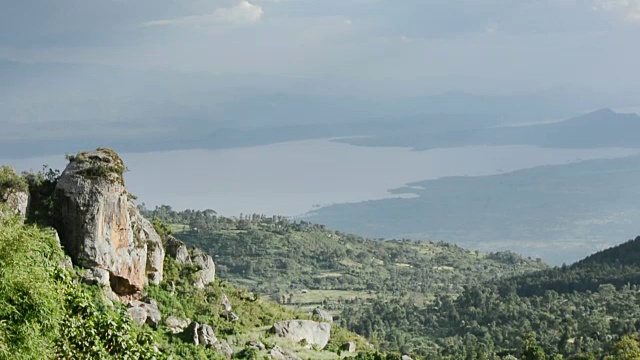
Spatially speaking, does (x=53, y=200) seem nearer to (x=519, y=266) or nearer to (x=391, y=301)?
(x=391, y=301)

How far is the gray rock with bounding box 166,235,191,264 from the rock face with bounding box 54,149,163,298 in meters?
4.01

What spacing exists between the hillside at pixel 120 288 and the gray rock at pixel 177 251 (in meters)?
0.04

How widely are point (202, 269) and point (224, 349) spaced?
222 inches

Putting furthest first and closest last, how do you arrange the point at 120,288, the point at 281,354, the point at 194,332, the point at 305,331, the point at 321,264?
the point at 321,264 → the point at 305,331 → the point at 281,354 → the point at 194,332 → the point at 120,288

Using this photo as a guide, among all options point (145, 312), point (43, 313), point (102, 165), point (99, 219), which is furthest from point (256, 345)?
point (43, 313)

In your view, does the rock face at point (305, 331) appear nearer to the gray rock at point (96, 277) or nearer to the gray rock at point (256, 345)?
the gray rock at point (256, 345)

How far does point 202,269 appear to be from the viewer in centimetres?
3359

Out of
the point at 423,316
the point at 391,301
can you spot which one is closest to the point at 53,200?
the point at 423,316

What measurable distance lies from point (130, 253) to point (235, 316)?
6.37 m

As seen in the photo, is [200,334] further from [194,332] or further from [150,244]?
[150,244]

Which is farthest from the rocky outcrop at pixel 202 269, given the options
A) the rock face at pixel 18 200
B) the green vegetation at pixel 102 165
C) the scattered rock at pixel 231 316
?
the rock face at pixel 18 200

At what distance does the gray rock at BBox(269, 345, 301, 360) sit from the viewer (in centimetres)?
3012

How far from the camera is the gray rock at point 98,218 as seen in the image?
26.4 metres

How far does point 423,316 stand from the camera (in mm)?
64750
